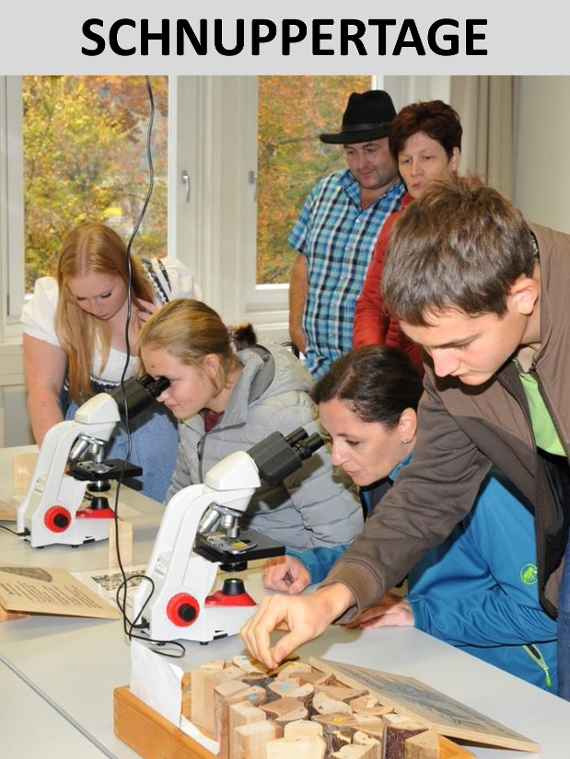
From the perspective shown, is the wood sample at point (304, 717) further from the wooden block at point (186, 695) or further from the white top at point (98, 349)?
the white top at point (98, 349)

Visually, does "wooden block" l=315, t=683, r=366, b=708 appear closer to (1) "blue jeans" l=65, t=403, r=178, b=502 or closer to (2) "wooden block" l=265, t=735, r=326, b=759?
(2) "wooden block" l=265, t=735, r=326, b=759

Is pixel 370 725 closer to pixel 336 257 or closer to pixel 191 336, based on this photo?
pixel 191 336

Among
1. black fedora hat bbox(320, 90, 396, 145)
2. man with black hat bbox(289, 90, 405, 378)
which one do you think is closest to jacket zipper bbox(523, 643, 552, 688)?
man with black hat bbox(289, 90, 405, 378)

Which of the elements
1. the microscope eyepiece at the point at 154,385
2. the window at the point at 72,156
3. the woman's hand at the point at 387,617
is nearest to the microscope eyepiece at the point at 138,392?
the microscope eyepiece at the point at 154,385

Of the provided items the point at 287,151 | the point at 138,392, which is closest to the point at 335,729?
the point at 138,392

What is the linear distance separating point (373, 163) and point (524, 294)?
6.97ft

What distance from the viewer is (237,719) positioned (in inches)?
53.4

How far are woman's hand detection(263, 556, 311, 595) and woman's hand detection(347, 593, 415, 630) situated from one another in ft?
0.58

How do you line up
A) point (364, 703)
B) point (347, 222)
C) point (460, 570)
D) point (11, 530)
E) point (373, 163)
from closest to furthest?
point (364, 703)
point (460, 570)
point (11, 530)
point (373, 163)
point (347, 222)

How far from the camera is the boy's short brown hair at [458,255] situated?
1.44 meters

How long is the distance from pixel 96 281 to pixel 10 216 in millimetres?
1519

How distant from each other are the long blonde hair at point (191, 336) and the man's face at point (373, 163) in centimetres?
108

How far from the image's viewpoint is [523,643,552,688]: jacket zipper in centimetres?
194

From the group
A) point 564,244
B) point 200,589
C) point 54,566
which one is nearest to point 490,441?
point 564,244
